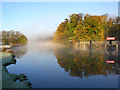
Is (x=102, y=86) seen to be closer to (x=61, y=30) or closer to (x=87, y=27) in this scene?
(x=87, y=27)

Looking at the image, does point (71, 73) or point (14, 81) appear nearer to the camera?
point (14, 81)

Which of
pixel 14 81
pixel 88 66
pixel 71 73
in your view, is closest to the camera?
pixel 14 81

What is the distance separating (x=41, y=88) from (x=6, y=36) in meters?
64.6

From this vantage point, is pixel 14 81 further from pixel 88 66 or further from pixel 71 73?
pixel 88 66

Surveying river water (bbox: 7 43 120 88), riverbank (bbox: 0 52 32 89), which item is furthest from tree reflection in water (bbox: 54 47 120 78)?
riverbank (bbox: 0 52 32 89)

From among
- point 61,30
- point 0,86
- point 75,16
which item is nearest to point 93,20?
point 75,16

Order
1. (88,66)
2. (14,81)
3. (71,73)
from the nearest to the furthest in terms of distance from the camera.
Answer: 1. (14,81)
2. (71,73)
3. (88,66)

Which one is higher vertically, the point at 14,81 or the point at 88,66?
the point at 14,81

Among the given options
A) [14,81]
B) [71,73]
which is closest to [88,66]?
[71,73]

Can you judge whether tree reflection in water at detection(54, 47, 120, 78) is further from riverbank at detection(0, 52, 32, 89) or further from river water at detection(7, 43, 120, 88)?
riverbank at detection(0, 52, 32, 89)

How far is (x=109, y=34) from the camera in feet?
159

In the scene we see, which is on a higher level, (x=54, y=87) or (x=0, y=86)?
(x=0, y=86)

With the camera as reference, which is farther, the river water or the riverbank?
the river water

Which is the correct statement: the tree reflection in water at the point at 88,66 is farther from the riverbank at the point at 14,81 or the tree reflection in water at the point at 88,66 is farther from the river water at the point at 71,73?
the riverbank at the point at 14,81
